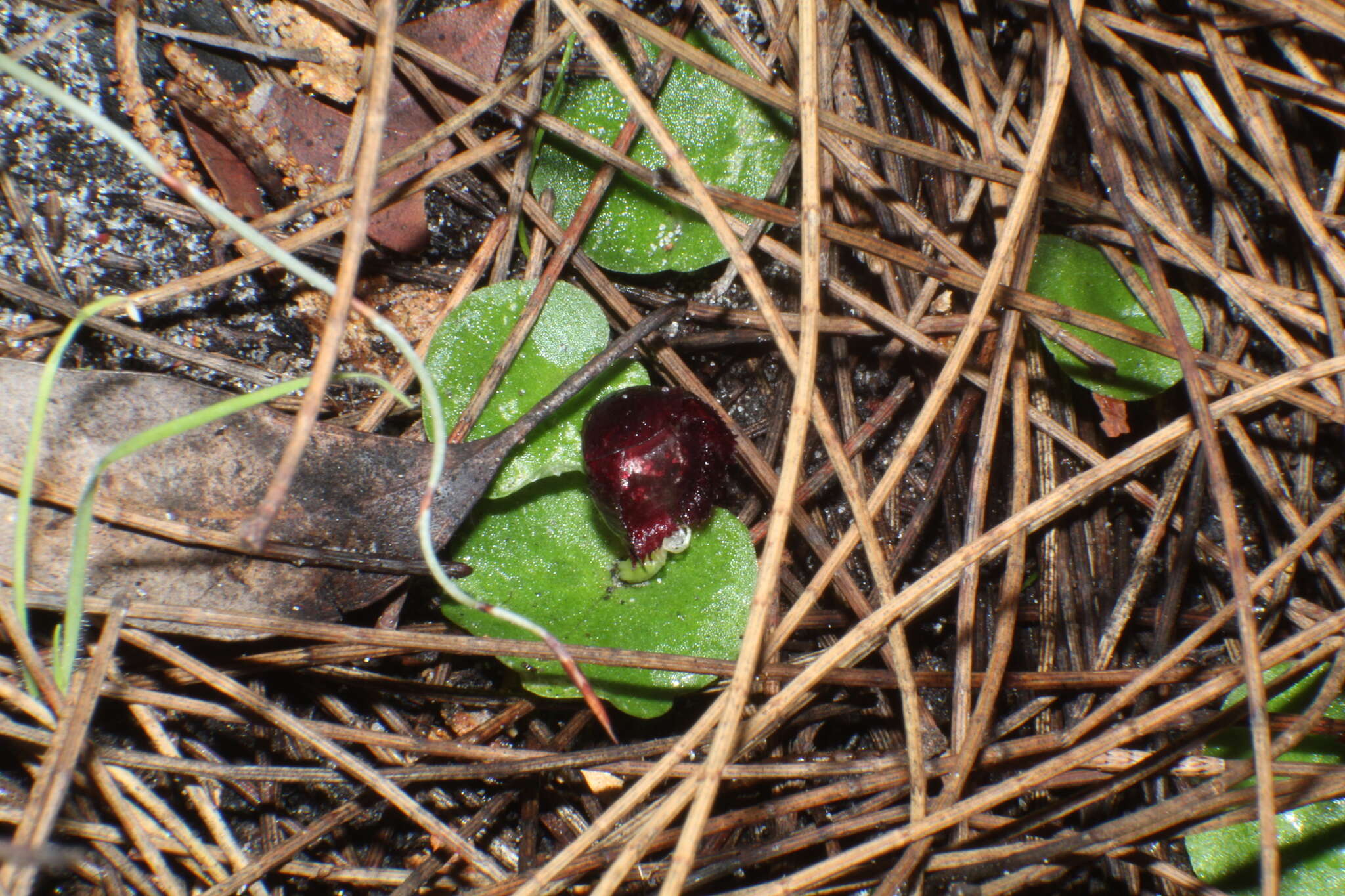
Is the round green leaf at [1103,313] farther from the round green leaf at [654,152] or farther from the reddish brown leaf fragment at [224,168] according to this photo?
the reddish brown leaf fragment at [224,168]

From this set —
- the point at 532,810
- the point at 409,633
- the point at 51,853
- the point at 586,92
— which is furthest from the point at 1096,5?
the point at 51,853

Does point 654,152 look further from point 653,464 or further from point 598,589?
point 598,589

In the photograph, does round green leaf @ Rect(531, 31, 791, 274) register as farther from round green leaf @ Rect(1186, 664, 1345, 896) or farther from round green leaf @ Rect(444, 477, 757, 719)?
round green leaf @ Rect(1186, 664, 1345, 896)

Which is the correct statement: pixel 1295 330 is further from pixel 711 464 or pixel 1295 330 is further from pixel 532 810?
pixel 532 810

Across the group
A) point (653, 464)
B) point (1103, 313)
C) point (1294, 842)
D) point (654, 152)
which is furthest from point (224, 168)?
point (1294, 842)

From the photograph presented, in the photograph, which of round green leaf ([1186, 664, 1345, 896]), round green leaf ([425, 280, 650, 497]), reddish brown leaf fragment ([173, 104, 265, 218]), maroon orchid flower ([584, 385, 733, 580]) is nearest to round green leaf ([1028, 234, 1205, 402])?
round green leaf ([1186, 664, 1345, 896])

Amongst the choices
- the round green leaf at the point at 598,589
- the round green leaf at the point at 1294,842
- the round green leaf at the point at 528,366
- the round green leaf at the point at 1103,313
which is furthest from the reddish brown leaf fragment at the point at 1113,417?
the round green leaf at the point at 528,366
